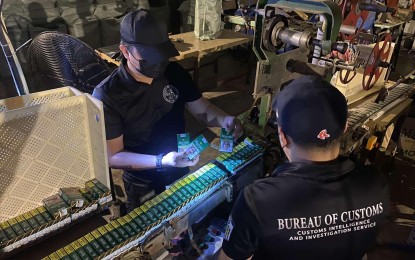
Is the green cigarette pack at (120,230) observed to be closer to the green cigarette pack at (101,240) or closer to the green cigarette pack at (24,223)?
the green cigarette pack at (101,240)

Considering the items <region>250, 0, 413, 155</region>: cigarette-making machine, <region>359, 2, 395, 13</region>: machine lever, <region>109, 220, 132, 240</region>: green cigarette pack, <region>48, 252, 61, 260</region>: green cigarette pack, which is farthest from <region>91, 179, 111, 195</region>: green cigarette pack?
<region>359, 2, 395, 13</region>: machine lever

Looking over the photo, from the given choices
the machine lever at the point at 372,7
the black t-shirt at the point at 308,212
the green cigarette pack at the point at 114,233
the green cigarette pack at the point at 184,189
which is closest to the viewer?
the black t-shirt at the point at 308,212

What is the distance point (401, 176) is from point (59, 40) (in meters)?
3.76

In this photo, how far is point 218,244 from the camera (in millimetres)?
1920

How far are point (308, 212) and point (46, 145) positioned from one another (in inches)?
50.8

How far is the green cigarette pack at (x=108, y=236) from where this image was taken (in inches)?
63.3

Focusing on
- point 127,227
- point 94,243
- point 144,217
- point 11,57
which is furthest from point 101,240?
point 11,57

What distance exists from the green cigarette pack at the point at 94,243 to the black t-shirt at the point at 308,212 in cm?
63

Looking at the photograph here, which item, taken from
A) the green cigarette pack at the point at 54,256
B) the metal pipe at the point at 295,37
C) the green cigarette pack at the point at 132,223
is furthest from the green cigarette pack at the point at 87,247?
the metal pipe at the point at 295,37

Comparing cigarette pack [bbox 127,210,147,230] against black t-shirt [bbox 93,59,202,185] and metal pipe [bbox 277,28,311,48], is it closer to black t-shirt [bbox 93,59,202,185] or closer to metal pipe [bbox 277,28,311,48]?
black t-shirt [bbox 93,59,202,185]

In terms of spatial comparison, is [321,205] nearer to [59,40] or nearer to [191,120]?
[59,40]

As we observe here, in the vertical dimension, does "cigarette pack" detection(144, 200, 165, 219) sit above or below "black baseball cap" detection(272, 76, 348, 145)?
below

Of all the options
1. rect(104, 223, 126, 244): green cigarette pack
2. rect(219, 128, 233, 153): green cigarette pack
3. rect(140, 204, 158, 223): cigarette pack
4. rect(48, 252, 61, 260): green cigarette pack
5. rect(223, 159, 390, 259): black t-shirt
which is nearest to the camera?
rect(223, 159, 390, 259): black t-shirt

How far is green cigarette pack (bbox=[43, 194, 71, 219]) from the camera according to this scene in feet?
5.50
